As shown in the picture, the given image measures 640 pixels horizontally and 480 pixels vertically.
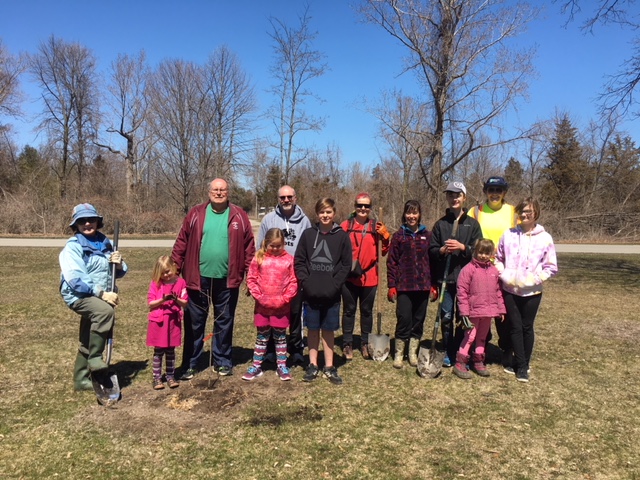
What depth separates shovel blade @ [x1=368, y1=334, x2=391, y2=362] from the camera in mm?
5348

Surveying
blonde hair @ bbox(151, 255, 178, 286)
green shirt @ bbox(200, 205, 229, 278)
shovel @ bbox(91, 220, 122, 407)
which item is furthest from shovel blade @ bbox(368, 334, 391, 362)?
shovel @ bbox(91, 220, 122, 407)

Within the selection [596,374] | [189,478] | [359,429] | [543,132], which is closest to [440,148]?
[543,132]

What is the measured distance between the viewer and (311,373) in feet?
15.5

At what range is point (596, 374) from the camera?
509cm

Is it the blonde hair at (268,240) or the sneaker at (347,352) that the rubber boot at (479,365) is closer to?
the sneaker at (347,352)

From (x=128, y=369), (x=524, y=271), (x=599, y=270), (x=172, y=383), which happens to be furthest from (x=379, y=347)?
(x=599, y=270)

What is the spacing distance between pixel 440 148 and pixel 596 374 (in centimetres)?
1276

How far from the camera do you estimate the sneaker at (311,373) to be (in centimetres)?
469

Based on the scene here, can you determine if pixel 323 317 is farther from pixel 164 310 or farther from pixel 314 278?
pixel 164 310

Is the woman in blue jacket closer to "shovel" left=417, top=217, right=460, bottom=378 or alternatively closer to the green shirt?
the green shirt

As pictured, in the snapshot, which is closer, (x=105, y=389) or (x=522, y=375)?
(x=105, y=389)

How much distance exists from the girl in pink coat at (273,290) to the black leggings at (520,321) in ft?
7.68

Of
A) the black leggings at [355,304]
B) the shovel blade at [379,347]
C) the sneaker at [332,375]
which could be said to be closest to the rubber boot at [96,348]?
the sneaker at [332,375]

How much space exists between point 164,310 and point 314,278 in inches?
59.0
